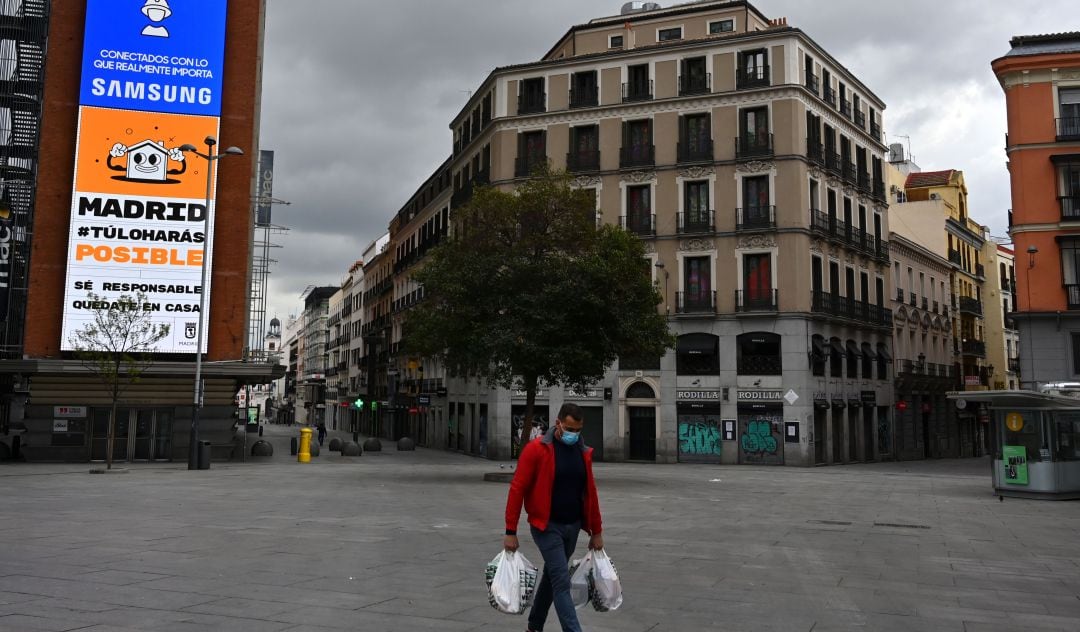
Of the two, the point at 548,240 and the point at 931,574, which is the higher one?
the point at 548,240

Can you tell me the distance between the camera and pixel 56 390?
Result: 33.3m

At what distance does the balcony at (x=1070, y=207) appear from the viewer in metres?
35.9

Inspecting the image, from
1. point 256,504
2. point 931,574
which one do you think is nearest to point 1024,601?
point 931,574

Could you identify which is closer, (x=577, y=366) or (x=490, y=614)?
(x=490, y=614)

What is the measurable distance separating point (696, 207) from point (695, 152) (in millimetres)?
2713

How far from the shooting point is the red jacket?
6.62 meters

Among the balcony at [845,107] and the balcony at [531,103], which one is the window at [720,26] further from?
the balcony at [531,103]

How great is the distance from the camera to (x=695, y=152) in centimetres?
4325

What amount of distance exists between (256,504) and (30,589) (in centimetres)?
969

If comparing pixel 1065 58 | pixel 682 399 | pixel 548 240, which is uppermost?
pixel 1065 58

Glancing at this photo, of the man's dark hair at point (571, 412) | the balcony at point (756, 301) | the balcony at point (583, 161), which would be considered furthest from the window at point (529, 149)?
the man's dark hair at point (571, 412)

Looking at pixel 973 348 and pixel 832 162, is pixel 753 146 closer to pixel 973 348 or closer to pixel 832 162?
pixel 832 162

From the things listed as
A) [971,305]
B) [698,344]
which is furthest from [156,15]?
[971,305]

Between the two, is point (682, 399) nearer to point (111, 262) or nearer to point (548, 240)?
point (548, 240)
